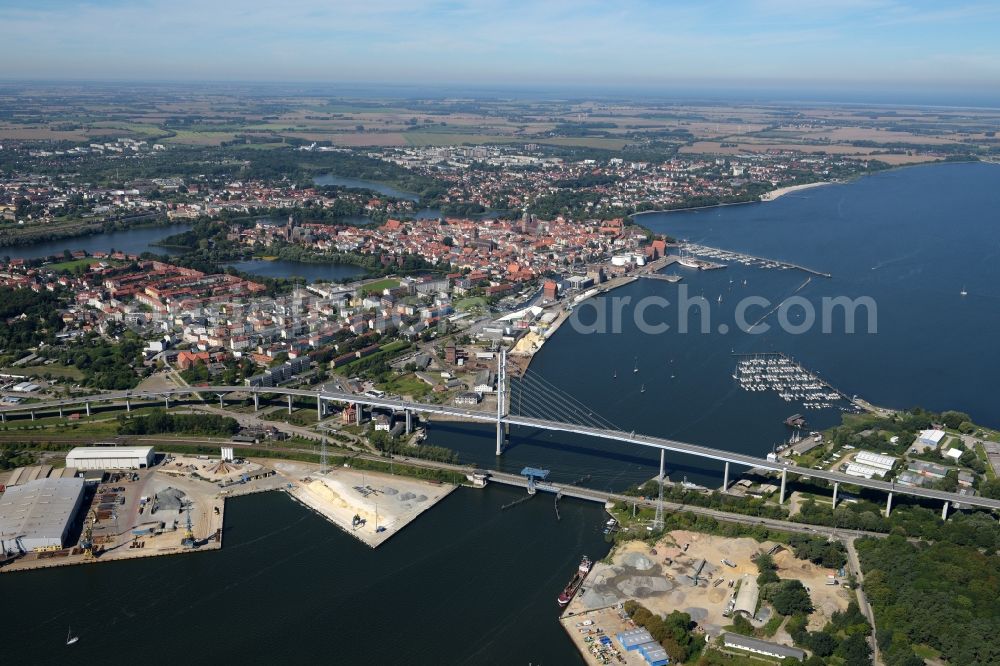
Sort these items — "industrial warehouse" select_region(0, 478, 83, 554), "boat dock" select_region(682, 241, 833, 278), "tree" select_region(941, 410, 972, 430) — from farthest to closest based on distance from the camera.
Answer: "boat dock" select_region(682, 241, 833, 278) < "tree" select_region(941, 410, 972, 430) < "industrial warehouse" select_region(0, 478, 83, 554)

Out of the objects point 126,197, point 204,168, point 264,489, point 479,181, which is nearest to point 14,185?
point 126,197

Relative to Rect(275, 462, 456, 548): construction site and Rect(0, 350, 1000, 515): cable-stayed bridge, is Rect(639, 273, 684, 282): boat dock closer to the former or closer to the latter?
Rect(0, 350, 1000, 515): cable-stayed bridge

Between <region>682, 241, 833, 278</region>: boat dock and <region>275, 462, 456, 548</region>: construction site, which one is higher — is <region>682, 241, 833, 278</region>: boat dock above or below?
above

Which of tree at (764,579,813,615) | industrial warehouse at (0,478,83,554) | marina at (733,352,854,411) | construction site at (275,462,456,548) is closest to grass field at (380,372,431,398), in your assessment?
construction site at (275,462,456,548)

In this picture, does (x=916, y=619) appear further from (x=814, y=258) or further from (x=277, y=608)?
(x=814, y=258)

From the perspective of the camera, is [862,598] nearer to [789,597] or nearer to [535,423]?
[789,597]

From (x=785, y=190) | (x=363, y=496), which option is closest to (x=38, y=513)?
(x=363, y=496)

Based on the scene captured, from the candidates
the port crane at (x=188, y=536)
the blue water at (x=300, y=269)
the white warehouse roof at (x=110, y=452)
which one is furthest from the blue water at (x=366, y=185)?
the port crane at (x=188, y=536)

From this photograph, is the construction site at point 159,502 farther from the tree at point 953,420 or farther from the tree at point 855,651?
the tree at point 953,420
